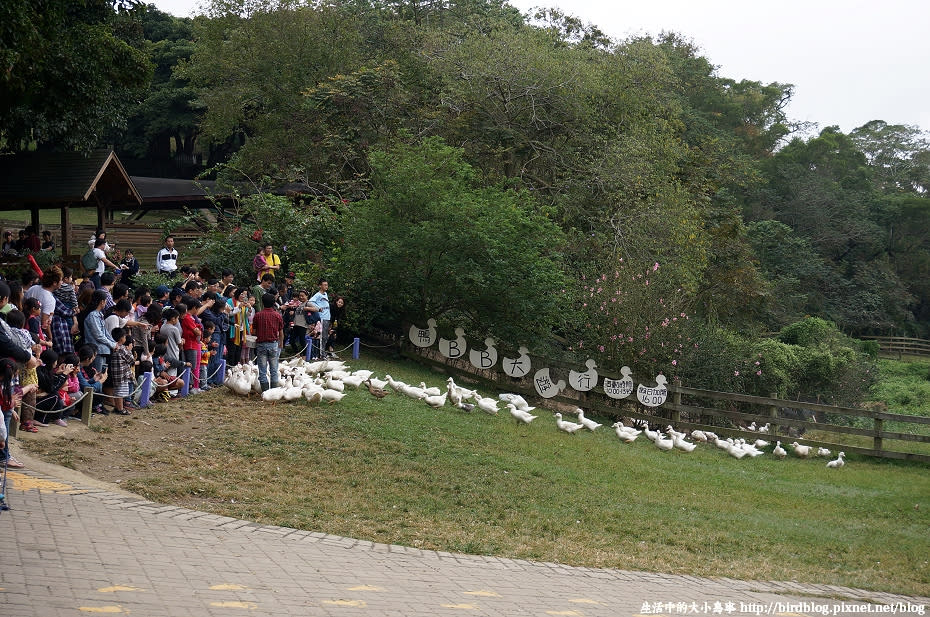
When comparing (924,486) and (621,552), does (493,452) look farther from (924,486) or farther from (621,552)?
(924,486)

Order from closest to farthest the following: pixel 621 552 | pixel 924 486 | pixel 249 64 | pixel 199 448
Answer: pixel 621 552 → pixel 199 448 → pixel 924 486 → pixel 249 64

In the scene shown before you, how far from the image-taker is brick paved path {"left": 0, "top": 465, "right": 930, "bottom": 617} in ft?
20.8

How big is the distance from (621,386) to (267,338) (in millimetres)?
9229

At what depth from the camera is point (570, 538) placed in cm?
1027

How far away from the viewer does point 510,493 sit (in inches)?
464

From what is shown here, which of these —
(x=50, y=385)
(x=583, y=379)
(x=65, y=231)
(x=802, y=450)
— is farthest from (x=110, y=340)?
(x=65, y=231)

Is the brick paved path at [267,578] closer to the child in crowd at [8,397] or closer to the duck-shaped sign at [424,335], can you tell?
the child in crowd at [8,397]

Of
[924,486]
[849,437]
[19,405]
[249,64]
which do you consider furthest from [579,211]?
[19,405]

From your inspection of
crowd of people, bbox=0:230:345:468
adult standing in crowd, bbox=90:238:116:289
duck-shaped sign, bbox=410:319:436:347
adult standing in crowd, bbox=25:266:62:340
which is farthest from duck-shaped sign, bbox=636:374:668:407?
adult standing in crowd, bbox=25:266:62:340

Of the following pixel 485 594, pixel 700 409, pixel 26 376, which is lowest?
pixel 700 409

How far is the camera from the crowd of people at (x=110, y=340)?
10430 millimetres

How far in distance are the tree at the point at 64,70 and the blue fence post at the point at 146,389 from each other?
191 inches

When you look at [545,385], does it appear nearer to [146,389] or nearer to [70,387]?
[146,389]

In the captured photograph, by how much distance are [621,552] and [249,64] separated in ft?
95.4
